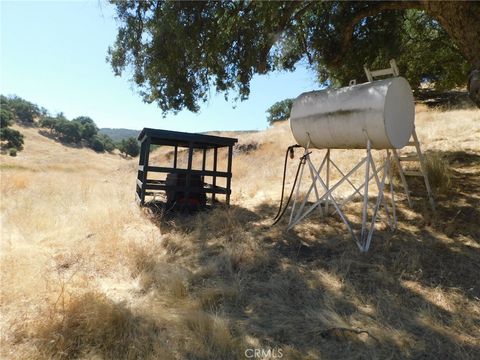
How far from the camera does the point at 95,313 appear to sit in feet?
12.0

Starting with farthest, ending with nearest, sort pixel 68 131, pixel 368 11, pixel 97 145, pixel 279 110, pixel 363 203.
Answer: pixel 97 145 < pixel 68 131 < pixel 279 110 < pixel 368 11 < pixel 363 203

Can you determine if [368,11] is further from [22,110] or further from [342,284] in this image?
[22,110]

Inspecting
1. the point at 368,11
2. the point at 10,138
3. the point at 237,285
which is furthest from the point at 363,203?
the point at 10,138

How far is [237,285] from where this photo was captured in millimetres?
4562

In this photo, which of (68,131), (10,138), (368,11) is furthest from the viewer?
(68,131)

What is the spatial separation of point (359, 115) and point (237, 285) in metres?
3.25

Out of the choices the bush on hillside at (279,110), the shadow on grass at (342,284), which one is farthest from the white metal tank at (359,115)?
the bush on hillside at (279,110)

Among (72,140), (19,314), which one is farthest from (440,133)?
(72,140)

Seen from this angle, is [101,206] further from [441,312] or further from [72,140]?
[72,140]

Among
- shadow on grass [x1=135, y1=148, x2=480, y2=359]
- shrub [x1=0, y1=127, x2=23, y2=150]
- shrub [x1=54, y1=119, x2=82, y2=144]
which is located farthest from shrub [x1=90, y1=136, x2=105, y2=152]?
shadow on grass [x1=135, y1=148, x2=480, y2=359]

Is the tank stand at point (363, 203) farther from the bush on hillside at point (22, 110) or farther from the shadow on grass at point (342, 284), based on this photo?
the bush on hillside at point (22, 110)

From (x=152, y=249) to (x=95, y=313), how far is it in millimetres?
2354

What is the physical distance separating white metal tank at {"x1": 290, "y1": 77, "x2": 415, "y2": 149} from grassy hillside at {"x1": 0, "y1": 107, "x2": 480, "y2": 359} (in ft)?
5.32

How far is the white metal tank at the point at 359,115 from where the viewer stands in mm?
5426
